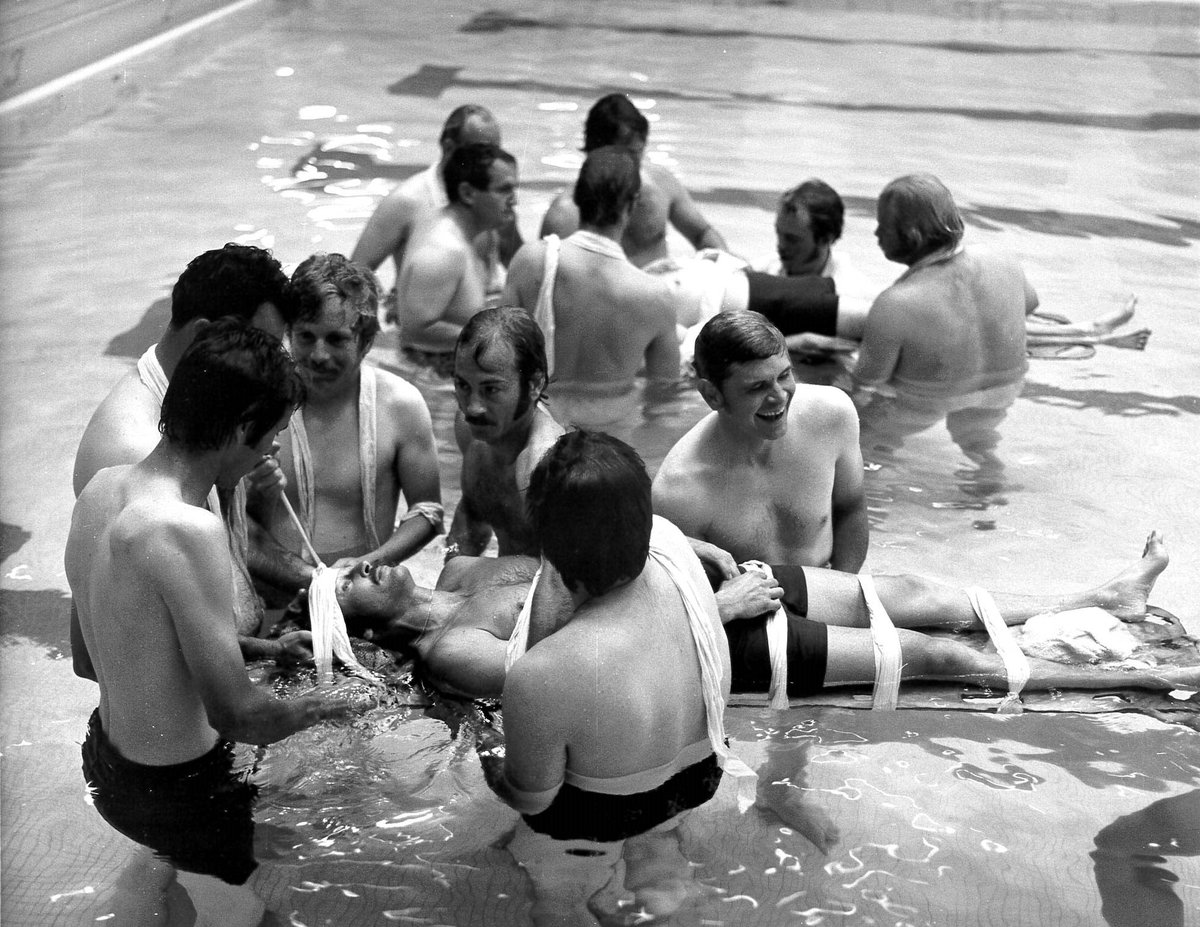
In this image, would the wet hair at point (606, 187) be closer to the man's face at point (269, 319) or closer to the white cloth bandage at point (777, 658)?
the man's face at point (269, 319)

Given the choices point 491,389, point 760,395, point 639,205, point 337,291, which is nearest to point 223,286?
point 337,291

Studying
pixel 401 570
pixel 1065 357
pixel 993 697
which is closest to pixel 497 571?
pixel 401 570

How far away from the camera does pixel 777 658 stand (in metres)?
3.57

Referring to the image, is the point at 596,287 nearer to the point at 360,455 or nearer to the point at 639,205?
the point at 639,205

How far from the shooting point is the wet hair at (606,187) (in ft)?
17.5

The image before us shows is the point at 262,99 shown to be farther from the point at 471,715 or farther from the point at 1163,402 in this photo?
the point at 471,715

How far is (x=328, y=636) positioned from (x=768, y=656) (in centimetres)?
114

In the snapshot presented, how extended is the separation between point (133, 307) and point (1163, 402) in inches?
204

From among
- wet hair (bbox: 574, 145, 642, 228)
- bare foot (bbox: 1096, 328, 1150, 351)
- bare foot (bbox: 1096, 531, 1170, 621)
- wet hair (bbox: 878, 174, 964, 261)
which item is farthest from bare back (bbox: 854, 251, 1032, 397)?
bare foot (bbox: 1096, 531, 1170, 621)

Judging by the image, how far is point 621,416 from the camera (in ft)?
19.5

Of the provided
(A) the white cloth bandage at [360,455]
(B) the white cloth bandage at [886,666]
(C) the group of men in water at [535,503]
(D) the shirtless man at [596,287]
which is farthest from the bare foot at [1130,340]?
(A) the white cloth bandage at [360,455]

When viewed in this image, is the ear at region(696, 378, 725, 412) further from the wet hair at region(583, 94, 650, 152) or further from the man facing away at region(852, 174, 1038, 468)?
the wet hair at region(583, 94, 650, 152)

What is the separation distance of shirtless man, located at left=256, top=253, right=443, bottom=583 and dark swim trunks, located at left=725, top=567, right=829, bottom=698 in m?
1.16

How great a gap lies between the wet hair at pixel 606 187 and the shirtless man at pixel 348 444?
134 cm
